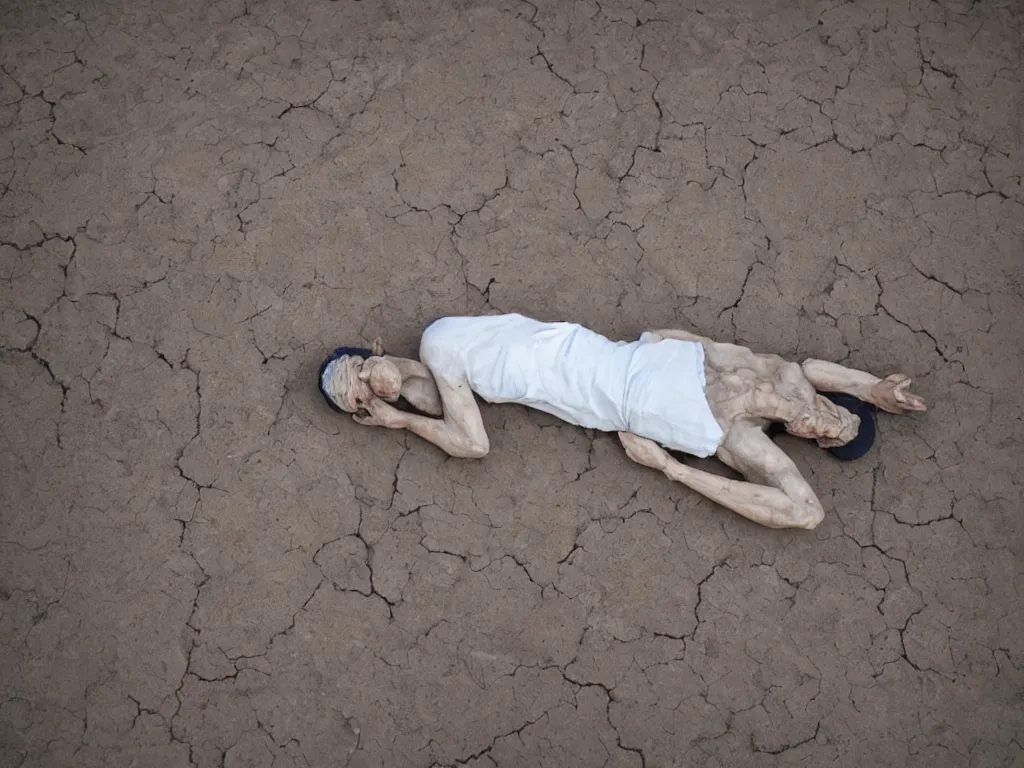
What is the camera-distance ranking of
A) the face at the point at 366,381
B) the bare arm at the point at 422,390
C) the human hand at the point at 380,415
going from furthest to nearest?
the bare arm at the point at 422,390, the human hand at the point at 380,415, the face at the point at 366,381

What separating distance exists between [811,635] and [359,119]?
299 centimetres

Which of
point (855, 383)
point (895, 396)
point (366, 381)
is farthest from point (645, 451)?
point (366, 381)

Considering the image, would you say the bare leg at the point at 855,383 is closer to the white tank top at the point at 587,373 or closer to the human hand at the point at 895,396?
the human hand at the point at 895,396

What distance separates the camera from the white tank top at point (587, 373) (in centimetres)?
381

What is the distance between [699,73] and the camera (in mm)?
4574

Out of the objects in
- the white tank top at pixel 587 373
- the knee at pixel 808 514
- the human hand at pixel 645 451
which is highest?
the white tank top at pixel 587 373

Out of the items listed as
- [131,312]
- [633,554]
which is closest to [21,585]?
[131,312]

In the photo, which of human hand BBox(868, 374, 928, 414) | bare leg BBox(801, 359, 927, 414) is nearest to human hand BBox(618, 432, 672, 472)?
bare leg BBox(801, 359, 927, 414)

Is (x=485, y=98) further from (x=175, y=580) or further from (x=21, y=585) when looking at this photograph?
(x=21, y=585)

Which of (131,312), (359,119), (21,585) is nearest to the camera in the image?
(21,585)

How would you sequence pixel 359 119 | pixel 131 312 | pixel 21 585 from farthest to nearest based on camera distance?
pixel 359 119, pixel 131 312, pixel 21 585

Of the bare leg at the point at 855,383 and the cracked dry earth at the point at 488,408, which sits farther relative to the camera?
the bare leg at the point at 855,383

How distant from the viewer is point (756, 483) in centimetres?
391

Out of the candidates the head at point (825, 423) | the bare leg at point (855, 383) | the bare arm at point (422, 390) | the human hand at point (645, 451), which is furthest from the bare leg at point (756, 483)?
the bare arm at point (422, 390)
